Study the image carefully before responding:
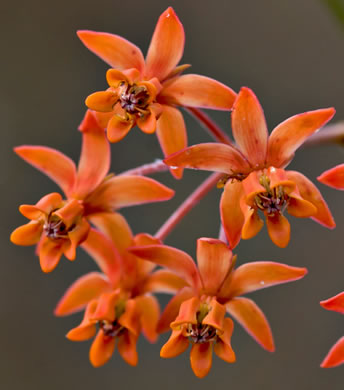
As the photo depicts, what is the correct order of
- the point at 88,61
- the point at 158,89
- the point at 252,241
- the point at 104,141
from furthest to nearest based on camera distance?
1. the point at 88,61
2. the point at 252,241
3. the point at 104,141
4. the point at 158,89

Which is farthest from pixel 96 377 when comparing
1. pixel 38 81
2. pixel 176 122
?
pixel 176 122

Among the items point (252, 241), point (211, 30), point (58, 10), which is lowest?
point (252, 241)

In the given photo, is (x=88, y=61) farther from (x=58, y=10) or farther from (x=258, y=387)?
(x=258, y=387)

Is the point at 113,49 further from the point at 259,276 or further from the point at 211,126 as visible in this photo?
the point at 259,276

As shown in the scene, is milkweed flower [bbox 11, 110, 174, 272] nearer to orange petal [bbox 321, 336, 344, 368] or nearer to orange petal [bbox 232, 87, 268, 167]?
orange petal [bbox 232, 87, 268, 167]

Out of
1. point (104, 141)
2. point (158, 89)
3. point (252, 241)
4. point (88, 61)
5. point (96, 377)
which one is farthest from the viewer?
point (88, 61)

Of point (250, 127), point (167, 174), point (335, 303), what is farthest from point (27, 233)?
point (167, 174)

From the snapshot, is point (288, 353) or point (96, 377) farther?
point (96, 377)
